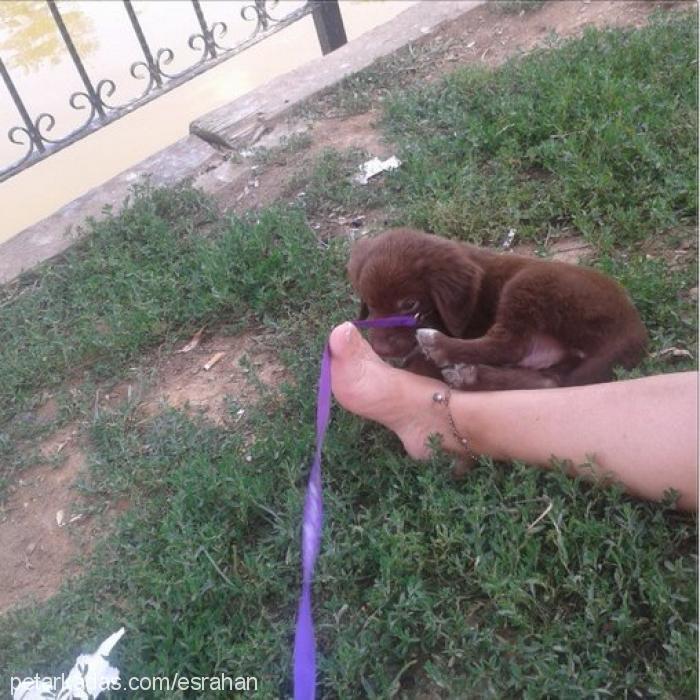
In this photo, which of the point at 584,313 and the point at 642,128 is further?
the point at 642,128

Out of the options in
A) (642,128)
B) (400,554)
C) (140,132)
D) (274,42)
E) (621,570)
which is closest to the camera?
(621,570)

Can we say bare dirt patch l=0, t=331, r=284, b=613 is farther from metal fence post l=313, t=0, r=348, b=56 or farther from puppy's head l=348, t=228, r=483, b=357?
metal fence post l=313, t=0, r=348, b=56

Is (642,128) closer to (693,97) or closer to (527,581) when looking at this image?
(693,97)

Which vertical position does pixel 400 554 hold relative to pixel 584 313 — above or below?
below

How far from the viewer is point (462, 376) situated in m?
2.81

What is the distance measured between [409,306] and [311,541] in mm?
873

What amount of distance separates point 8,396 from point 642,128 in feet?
10.4

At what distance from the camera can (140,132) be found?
22.0 ft

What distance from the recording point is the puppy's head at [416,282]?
2.88 meters

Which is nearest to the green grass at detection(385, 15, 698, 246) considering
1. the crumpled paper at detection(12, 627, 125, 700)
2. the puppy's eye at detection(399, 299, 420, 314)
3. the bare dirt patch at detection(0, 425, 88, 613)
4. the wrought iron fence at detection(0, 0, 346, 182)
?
the puppy's eye at detection(399, 299, 420, 314)

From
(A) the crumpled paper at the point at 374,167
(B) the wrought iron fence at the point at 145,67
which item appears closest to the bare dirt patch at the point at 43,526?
(A) the crumpled paper at the point at 374,167

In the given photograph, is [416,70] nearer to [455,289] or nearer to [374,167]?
[374,167]

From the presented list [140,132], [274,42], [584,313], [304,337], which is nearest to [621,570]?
[584,313]

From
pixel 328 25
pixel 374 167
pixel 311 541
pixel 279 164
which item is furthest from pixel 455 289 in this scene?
pixel 328 25
